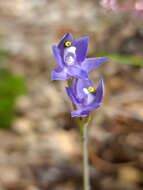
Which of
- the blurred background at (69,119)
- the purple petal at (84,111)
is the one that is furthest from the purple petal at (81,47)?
the blurred background at (69,119)

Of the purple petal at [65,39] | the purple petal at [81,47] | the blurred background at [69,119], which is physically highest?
the purple petal at [65,39]

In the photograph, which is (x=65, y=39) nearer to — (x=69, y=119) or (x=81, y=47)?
(x=81, y=47)

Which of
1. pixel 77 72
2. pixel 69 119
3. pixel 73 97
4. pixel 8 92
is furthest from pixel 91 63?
pixel 8 92

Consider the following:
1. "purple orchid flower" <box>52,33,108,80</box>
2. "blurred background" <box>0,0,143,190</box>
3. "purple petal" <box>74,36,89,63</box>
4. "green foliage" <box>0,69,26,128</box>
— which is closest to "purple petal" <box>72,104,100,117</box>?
"purple orchid flower" <box>52,33,108,80</box>

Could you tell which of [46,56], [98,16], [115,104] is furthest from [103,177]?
[98,16]

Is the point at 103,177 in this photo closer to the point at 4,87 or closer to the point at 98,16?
the point at 4,87

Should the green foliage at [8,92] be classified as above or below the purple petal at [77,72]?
below

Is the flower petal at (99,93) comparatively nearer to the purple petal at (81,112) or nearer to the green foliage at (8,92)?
the purple petal at (81,112)

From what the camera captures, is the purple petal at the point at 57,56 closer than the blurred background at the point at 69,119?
Yes
